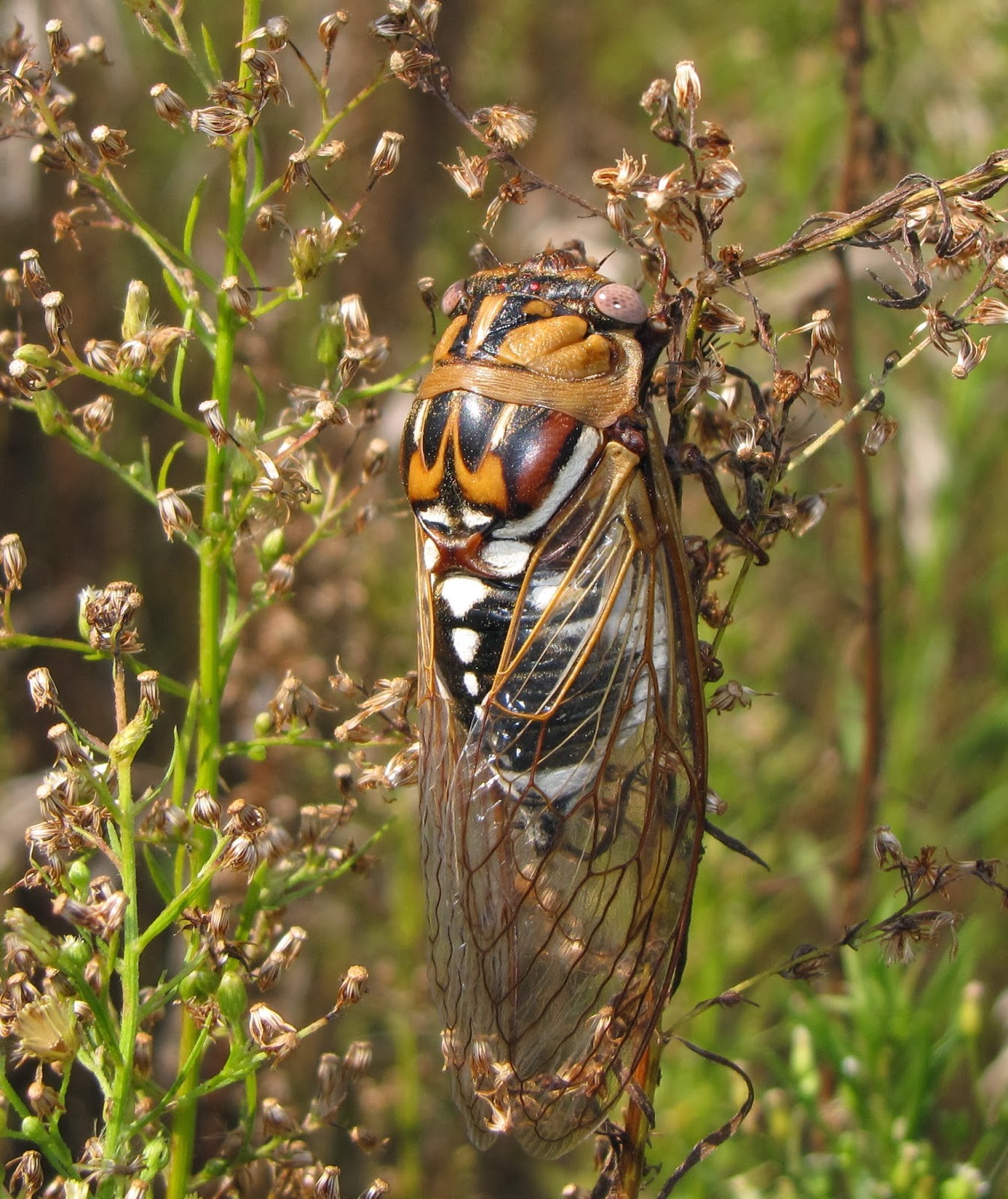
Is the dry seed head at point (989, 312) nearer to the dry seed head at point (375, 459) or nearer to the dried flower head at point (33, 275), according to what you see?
the dry seed head at point (375, 459)

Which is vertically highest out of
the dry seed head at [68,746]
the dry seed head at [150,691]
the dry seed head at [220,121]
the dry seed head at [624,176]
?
the dry seed head at [624,176]

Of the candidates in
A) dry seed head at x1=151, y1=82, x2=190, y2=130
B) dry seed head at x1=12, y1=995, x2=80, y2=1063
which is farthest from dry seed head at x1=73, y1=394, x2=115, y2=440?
dry seed head at x1=12, y1=995, x2=80, y2=1063

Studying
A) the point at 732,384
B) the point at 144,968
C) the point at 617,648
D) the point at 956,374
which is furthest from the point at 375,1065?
the point at 956,374

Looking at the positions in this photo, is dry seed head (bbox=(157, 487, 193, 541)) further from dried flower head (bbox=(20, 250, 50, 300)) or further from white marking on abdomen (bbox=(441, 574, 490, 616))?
white marking on abdomen (bbox=(441, 574, 490, 616))

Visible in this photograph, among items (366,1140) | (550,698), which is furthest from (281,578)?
(366,1140)

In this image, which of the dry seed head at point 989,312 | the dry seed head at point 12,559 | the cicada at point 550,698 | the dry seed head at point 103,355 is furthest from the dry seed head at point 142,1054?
the dry seed head at point 989,312

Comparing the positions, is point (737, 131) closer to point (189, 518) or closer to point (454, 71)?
point (454, 71)

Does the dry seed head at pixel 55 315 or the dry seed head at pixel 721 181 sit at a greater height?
the dry seed head at pixel 721 181
